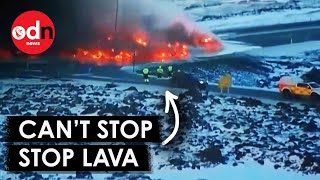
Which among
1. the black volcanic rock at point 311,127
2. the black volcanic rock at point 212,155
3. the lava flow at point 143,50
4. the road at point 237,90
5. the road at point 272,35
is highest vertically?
the road at point 272,35

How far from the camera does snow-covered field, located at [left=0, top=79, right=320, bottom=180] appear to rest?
1962 millimetres

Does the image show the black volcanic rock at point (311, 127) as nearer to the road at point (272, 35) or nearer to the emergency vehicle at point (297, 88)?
the emergency vehicle at point (297, 88)

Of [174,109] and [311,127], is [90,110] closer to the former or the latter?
[174,109]

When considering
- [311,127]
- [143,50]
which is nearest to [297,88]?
[311,127]

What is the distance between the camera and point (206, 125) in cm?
198

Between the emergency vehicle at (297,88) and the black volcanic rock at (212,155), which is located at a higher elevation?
the emergency vehicle at (297,88)

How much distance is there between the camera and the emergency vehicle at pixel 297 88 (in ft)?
6.52

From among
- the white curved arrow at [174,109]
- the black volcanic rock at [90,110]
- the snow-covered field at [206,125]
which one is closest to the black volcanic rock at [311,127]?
the snow-covered field at [206,125]

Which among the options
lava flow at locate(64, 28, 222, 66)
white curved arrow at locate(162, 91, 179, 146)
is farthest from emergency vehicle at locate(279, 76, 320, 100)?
white curved arrow at locate(162, 91, 179, 146)

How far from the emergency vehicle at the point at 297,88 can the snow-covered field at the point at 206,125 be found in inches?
1.4

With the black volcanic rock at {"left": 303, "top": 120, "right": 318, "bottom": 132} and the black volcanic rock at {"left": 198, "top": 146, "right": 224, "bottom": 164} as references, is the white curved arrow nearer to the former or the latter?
the black volcanic rock at {"left": 198, "top": 146, "right": 224, "bottom": 164}

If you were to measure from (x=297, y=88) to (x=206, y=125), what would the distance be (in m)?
0.29

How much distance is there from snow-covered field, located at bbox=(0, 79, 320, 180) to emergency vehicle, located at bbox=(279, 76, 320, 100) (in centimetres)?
4

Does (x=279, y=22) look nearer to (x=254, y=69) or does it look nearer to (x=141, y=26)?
(x=254, y=69)
